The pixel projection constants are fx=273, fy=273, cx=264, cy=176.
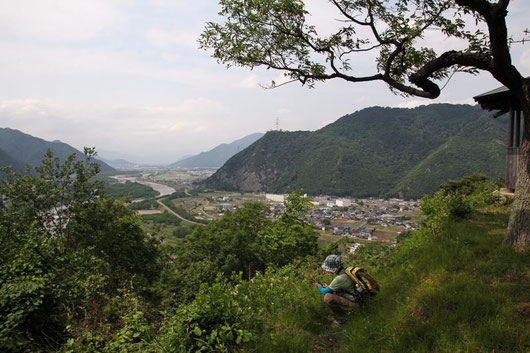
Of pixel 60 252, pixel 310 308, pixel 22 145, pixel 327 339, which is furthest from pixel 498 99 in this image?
pixel 22 145

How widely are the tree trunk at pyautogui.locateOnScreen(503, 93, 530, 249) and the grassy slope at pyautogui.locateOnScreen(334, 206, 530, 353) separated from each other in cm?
26

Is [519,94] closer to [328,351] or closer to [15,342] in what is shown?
[328,351]

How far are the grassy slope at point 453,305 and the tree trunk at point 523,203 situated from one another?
255mm

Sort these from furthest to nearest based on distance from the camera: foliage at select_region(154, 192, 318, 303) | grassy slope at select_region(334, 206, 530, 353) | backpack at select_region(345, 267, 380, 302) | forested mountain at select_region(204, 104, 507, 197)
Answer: forested mountain at select_region(204, 104, 507, 197) → foliage at select_region(154, 192, 318, 303) → backpack at select_region(345, 267, 380, 302) → grassy slope at select_region(334, 206, 530, 353)

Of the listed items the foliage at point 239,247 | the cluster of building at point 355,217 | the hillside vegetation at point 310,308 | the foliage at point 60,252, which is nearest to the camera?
the hillside vegetation at point 310,308

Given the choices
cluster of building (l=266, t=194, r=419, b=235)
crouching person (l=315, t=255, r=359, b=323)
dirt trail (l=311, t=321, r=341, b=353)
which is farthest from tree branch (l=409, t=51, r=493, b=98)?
cluster of building (l=266, t=194, r=419, b=235)

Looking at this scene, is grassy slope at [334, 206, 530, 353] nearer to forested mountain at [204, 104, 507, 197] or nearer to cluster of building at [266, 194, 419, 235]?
cluster of building at [266, 194, 419, 235]

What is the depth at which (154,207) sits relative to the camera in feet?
225

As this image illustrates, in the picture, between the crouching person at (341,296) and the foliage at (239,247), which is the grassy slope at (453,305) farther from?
the foliage at (239,247)

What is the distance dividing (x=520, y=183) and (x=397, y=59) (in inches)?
132

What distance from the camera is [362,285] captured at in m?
4.04

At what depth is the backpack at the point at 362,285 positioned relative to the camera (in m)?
4.02

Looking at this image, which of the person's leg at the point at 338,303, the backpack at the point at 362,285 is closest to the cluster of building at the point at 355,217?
the backpack at the point at 362,285

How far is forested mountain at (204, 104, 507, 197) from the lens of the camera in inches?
2736
